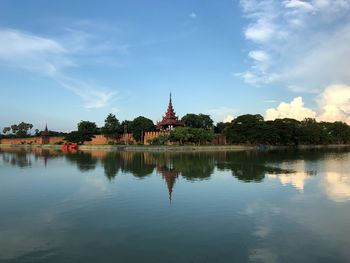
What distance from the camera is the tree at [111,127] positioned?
8888 centimetres

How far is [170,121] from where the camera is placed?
78250 millimetres

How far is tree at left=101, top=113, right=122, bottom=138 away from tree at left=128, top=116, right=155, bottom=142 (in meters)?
3.82

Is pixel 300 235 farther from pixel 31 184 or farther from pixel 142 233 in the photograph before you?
Answer: pixel 31 184

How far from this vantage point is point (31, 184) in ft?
68.8

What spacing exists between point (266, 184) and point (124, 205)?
9271mm

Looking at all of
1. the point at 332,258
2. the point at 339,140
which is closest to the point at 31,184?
the point at 332,258

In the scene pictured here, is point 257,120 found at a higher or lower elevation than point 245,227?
higher

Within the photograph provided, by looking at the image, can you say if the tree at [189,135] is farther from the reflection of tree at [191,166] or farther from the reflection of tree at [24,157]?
the reflection of tree at [191,166]

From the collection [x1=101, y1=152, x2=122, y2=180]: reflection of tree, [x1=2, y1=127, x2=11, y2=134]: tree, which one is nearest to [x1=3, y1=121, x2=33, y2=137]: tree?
[x1=2, y1=127, x2=11, y2=134]: tree

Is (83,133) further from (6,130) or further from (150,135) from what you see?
(6,130)

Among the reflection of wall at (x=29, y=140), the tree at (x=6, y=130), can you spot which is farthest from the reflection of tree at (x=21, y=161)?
the tree at (x=6, y=130)

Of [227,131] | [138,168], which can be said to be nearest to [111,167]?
[138,168]

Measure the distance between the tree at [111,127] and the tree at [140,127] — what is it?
3.82m

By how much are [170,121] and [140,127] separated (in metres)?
9.51
